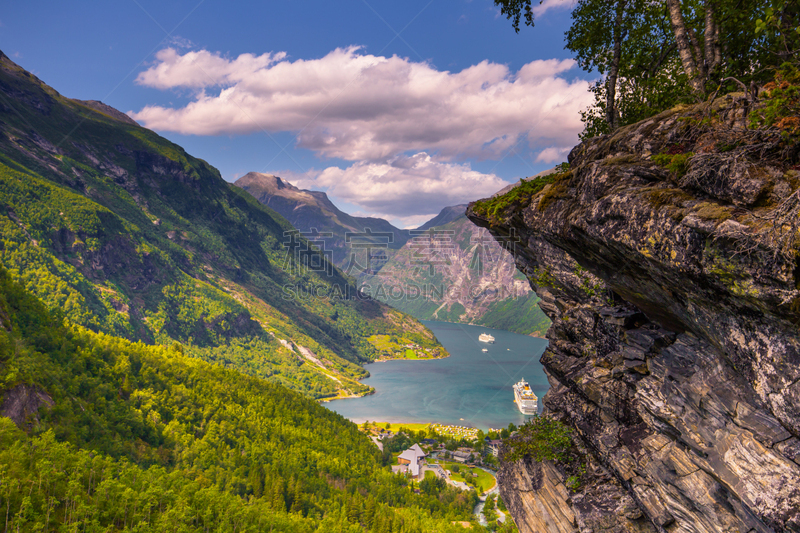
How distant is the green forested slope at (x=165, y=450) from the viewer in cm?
3925

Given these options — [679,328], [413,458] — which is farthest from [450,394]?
[679,328]

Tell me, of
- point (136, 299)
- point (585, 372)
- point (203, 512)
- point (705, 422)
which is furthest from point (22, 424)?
point (136, 299)

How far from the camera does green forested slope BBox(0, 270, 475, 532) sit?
39.2m

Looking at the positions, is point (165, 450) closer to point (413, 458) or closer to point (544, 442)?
point (413, 458)

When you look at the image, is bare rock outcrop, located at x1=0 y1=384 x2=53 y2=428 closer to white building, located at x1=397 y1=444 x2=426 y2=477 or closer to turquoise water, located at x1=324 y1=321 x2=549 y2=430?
white building, located at x1=397 y1=444 x2=426 y2=477

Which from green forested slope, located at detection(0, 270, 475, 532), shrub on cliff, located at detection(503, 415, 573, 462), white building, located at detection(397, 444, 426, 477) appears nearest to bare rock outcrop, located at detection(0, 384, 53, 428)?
green forested slope, located at detection(0, 270, 475, 532)

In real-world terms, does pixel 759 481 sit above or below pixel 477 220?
below

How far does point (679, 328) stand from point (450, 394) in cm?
13600

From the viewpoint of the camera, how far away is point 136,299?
17600cm

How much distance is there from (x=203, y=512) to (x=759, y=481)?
51.9 m

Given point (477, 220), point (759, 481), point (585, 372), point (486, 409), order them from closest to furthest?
point (759, 481)
point (585, 372)
point (477, 220)
point (486, 409)

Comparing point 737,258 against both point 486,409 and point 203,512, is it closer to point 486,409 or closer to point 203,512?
point 203,512

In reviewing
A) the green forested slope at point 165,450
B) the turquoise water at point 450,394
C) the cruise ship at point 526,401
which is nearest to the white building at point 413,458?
the green forested slope at point 165,450

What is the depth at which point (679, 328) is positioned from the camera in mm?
11578
